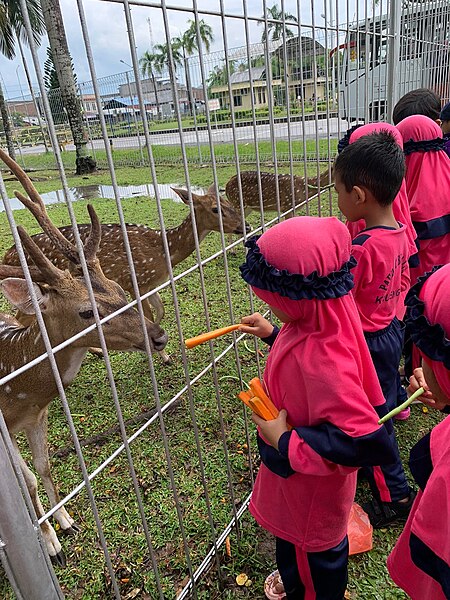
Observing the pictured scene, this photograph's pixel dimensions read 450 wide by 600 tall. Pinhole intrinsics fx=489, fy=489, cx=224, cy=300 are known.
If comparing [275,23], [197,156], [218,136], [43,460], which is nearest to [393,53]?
[275,23]

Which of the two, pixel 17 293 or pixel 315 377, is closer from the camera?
pixel 315 377

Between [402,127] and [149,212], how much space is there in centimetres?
652

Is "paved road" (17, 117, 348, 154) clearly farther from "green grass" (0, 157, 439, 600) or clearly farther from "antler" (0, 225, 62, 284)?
"antler" (0, 225, 62, 284)

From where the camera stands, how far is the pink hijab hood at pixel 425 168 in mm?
2777

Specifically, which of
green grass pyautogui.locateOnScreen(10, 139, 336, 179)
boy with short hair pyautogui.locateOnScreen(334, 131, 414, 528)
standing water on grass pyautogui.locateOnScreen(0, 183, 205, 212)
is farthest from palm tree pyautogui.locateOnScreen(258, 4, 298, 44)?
standing water on grass pyautogui.locateOnScreen(0, 183, 205, 212)

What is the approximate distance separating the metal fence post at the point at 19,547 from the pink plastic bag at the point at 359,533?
4.40ft

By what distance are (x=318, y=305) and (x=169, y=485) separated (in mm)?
1741

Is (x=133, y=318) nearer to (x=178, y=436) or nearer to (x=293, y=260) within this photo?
(x=178, y=436)

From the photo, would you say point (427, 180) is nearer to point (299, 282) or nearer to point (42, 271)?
point (299, 282)

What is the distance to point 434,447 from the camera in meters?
1.20

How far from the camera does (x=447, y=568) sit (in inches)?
41.6

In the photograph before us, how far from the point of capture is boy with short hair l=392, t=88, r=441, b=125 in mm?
3502

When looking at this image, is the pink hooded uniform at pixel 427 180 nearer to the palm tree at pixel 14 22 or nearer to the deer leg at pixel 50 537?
the palm tree at pixel 14 22

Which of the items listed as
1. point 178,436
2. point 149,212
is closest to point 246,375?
point 178,436
